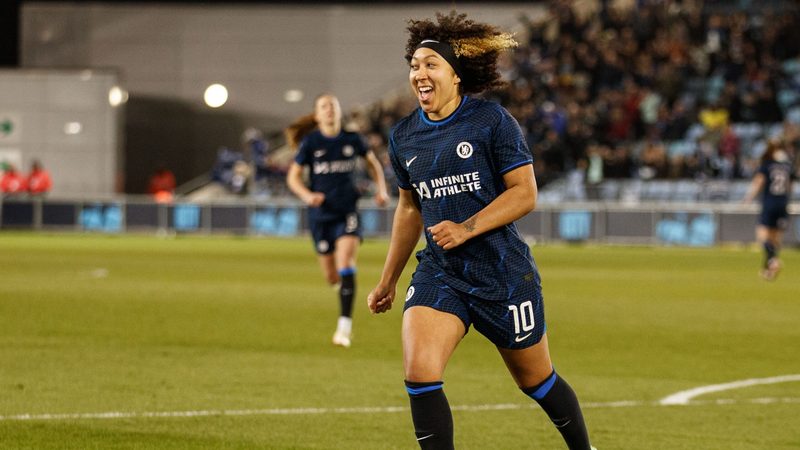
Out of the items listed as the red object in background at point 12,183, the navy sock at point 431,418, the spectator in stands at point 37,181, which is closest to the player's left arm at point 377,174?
the navy sock at point 431,418

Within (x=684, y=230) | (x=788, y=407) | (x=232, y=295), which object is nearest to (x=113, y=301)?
(x=232, y=295)

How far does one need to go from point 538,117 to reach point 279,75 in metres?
17.1

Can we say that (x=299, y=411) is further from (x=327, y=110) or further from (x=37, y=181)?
(x=37, y=181)

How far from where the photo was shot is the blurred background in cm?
3809

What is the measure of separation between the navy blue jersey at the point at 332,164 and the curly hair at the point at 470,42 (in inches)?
304

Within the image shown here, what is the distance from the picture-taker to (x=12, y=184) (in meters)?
45.5

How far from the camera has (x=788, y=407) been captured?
9.73 meters

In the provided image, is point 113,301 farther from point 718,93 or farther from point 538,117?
point 718,93

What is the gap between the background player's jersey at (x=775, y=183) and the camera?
23.8 meters

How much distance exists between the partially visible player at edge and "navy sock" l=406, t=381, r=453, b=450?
18.5 metres

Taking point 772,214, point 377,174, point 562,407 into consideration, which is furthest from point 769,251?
point 562,407

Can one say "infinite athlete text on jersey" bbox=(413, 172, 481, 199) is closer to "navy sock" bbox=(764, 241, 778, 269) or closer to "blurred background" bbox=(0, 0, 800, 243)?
"navy sock" bbox=(764, 241, 778, 269)

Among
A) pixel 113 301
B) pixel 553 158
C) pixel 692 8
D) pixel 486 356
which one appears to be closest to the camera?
pixel 486 356

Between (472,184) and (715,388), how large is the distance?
16.6 feet
